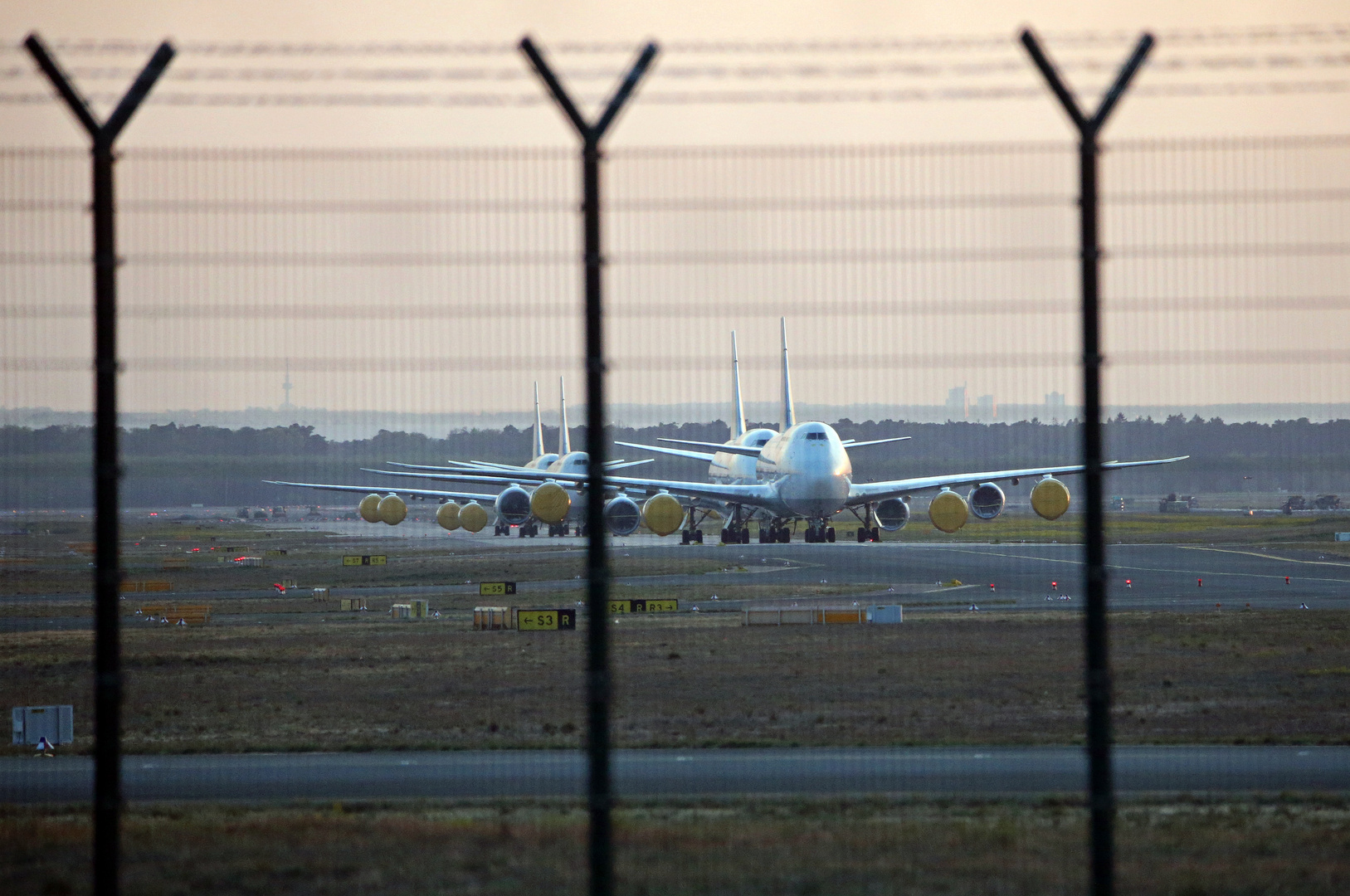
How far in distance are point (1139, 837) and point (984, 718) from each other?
7.85 metres

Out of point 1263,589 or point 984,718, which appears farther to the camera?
point 1263,589

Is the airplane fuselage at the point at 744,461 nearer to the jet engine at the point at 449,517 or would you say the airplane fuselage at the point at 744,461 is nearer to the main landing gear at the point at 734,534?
the main landing gear at the point at 734,534

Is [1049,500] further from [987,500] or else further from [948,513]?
[987,500]

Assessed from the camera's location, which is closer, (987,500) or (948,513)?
(948,513)

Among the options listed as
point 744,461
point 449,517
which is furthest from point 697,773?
point 449,517

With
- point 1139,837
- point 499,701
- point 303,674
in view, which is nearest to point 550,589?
point 303,674

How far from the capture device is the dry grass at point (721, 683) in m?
17.4

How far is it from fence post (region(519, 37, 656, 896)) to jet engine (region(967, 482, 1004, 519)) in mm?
43080

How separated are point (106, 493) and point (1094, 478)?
557 centimetres

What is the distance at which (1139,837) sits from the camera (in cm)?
1042

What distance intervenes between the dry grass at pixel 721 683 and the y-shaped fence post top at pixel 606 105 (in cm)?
Result: 1060

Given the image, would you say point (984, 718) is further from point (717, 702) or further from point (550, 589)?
point (550, 589)

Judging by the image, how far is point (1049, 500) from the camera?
1775cm

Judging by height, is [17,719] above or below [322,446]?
below
